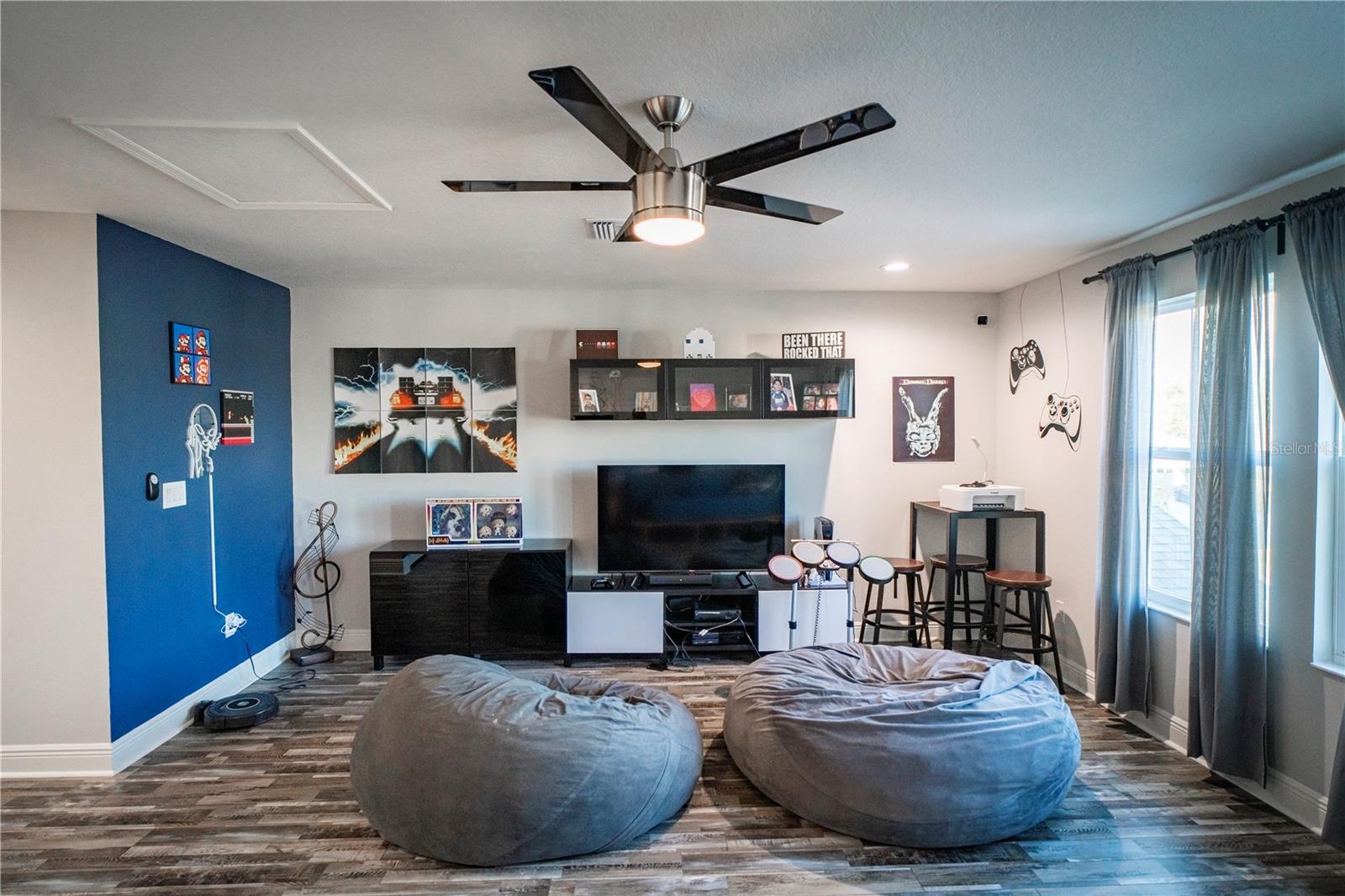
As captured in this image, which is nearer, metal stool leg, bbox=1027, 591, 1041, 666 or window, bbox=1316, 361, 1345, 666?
window, bbox=1316, 361, 1345, 666

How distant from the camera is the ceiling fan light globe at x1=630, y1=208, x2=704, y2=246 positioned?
1700mm

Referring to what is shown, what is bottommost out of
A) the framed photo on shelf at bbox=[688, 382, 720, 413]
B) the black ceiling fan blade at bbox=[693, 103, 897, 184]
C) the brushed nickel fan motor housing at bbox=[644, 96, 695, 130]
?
the framed photo on shelf at bbox=[688, 382, 720, 413]

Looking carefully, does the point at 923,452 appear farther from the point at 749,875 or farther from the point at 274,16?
the point at 274,16

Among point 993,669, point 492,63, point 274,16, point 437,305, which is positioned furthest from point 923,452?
point 274,16

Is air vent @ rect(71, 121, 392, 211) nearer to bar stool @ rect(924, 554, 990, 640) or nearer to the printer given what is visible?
the printer

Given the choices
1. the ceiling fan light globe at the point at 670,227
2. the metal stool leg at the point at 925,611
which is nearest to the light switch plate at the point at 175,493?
the ceiling fan light globe at the point at 670,227

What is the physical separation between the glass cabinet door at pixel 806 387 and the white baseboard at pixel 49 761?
3866mm

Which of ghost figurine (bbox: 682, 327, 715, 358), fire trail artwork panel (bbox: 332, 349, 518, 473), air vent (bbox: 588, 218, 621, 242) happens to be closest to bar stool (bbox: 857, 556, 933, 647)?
ghost figurine (bbox: 682, 327, 715, 358)

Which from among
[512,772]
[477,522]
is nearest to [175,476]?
[477,522]

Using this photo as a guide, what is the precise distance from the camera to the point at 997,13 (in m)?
1.46

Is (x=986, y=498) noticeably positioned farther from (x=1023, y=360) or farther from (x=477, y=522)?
(x=477, y=522)

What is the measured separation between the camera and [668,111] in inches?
72.7

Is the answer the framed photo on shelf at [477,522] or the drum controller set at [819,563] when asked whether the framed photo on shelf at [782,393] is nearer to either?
the drum controller set at [819,563]

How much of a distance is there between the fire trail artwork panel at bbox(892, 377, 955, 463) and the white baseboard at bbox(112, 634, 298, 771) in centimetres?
436
